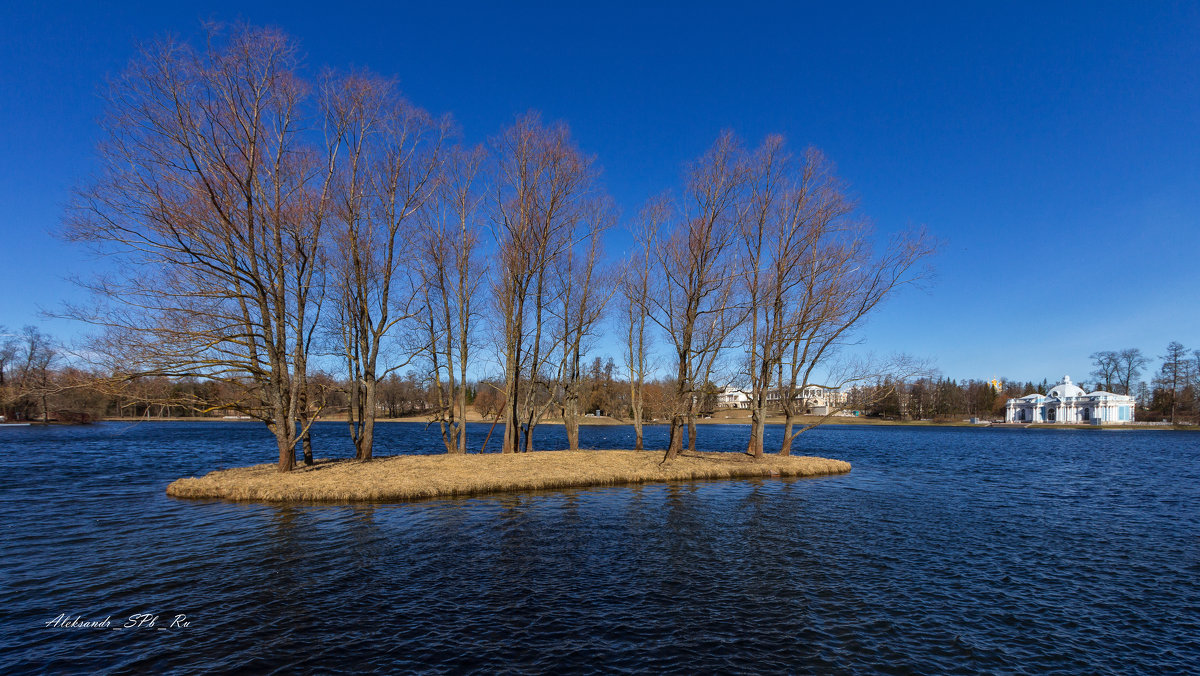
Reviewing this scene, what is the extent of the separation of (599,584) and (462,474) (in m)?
11.7

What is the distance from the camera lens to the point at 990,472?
32.0m

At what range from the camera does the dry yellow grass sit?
61.1 ft

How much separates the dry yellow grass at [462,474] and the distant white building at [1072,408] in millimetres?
121337

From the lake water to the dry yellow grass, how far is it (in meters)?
0.94

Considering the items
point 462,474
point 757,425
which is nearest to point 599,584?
point 462,474

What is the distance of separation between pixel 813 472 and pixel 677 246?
13.9 meters

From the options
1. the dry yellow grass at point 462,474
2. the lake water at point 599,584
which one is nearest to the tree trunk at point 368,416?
the dry yellow grass at point 462,474

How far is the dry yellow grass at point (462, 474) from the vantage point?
61.1 ft

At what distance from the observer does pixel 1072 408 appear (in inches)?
4584

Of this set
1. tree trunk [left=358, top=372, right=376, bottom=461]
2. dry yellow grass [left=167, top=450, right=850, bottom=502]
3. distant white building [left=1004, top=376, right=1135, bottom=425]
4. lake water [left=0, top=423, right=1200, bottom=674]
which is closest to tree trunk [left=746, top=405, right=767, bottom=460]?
dry yellow grass [left=167, top=450, right=850, bottom=502]

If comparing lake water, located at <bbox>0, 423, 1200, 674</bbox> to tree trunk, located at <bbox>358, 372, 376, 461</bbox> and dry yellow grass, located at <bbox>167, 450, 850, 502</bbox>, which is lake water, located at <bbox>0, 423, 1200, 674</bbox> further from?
tree trunk, located at <bbox>358, 372, 376, 461</bbox>

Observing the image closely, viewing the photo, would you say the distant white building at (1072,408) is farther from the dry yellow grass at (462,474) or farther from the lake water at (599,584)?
the dry yellow grass at (462,474)

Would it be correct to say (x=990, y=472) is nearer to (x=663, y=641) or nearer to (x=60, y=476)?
(x=663, y=641)

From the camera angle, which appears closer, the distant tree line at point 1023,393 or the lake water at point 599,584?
the lake water at point 599,584
